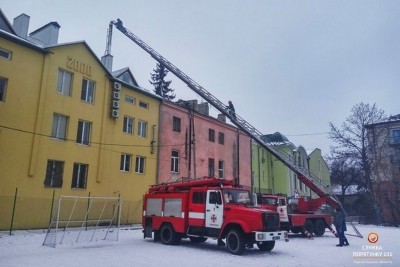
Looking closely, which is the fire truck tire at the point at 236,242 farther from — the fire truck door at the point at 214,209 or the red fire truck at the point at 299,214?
the red fire truck at the point at 299,214

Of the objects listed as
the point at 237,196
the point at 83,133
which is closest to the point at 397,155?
the point at 237,196

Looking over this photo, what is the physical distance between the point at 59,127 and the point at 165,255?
519 inches

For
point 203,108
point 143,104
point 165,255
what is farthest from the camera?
point 203,108

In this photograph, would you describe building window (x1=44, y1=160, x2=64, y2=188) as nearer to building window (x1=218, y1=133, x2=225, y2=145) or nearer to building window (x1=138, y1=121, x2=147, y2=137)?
building window (x1=138, y1=121, x2=147, y2=137)

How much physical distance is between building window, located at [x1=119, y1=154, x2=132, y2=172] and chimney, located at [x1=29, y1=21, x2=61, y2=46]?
9.72 meters

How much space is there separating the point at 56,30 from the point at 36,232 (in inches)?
550

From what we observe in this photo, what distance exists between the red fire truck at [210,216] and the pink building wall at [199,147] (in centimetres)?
1115

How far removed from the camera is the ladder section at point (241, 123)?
23.6 metres

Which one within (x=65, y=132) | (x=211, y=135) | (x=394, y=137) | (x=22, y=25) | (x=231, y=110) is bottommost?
(x=65, y=132)

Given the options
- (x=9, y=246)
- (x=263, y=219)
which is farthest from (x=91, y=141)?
(x=263, y=219)

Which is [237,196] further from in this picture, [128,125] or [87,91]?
[87,91]

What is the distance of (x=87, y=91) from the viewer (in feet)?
77.7

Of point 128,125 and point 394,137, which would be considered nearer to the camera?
point 128,125

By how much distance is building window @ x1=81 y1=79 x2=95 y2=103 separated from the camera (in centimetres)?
2342
